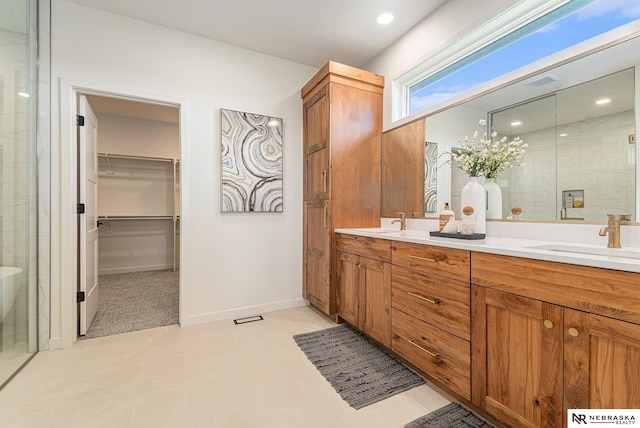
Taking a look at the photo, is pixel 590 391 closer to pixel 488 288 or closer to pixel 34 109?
pixel 488 288

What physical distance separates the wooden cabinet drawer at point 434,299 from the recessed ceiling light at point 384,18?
2.15 m

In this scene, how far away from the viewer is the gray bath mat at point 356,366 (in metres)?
1.68

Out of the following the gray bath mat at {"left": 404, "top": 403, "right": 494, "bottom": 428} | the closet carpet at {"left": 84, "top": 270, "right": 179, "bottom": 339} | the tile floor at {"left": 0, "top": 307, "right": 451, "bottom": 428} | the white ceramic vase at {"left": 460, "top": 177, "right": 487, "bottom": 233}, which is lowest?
the tile floor at {"left": 0, "top": 307, "right": 451, "bottom": 428}

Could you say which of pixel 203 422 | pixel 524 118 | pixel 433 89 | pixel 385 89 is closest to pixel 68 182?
pixel 203 422

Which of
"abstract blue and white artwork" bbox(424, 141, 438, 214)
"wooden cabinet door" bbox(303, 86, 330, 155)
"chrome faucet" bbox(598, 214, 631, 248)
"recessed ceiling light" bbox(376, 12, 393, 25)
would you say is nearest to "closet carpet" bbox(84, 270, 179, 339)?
"wooden cabinet door" bbox(303, 86, 330, 155)

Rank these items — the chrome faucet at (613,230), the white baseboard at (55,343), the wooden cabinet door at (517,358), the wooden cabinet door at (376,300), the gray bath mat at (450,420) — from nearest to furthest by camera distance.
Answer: the wooden cabinet door at (517,358), the chrome faucet at (613,230), the gray bath mat at (450,420), the wooden cabinet door at (376,300), the white baseboard at (55,343)

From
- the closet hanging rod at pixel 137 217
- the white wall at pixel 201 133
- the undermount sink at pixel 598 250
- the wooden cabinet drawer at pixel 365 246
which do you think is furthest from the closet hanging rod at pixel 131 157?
the undermount sink at pixel 598 250

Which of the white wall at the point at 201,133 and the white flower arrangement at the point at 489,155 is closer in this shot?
the white flower arrangement at the point at 489,155

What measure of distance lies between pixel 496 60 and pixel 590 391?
206 centimetres

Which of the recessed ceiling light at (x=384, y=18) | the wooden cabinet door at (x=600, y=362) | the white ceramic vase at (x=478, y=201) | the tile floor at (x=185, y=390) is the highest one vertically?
the recessed ceiling light at (x=384, y=18)

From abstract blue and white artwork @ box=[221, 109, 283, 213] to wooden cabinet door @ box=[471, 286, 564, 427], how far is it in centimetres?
220

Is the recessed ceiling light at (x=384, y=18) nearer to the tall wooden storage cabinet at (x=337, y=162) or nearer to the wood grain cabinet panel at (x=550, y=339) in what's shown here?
the tall wooden storage cabinet at (x=337, y=162)

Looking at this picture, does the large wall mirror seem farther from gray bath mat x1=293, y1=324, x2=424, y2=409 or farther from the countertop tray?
gray bath mat x1=293, y1=324, x2=424, y2=409

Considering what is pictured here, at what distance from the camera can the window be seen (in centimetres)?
150
